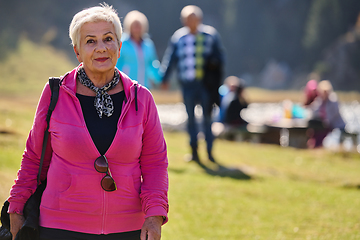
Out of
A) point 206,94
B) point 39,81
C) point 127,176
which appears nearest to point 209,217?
point 127,176

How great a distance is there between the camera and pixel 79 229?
7.62 ft

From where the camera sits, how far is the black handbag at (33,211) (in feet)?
7.55

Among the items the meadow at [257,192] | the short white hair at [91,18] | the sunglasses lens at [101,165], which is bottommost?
the meadow at [257,192]

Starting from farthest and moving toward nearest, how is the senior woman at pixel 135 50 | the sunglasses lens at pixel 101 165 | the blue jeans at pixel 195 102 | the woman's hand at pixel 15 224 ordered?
1. the blue jeans at pixel 195 102
2. the senior woman at pixel 135 50
3. the woman's hand at pixel 15 224
4. the sunglasses lens at pixel 101 165

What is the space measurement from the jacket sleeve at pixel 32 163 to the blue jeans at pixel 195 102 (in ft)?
19.0

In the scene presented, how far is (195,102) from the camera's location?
8.27 meters

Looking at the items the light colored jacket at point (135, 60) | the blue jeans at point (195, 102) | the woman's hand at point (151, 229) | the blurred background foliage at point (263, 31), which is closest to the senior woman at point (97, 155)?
the woman's hand at point (151, 229)

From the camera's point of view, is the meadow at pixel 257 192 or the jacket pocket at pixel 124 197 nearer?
the jacket pocket at pixel 124 197

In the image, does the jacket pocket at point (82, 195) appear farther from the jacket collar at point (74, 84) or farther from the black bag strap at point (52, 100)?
the jacket collar at point (74, 84)

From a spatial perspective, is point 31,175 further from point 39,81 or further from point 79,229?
point 39,81

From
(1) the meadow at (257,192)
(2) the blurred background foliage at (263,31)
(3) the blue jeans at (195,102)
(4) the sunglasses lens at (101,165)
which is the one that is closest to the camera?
(4) the sunglasses lens at (101,165)

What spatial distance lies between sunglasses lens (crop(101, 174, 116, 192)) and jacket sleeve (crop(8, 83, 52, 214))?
0.39 metres

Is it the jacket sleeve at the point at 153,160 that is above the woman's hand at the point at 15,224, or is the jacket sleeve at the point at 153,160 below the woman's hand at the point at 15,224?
above

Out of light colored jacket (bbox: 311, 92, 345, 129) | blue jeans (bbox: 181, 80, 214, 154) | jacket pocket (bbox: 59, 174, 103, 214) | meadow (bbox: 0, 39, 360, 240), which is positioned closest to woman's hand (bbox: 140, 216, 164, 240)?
jacket pocket (bbox: 59, 174, 103, 214)
